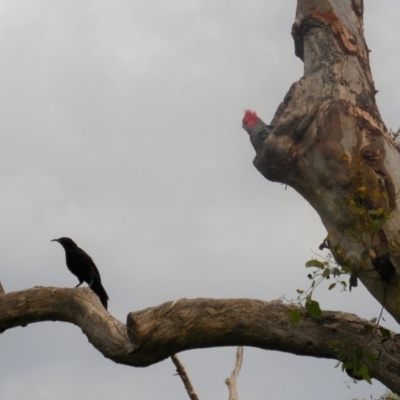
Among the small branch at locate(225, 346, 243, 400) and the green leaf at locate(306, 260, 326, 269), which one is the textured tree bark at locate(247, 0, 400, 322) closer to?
the green leaf at locate(306, 260, 326, 269)

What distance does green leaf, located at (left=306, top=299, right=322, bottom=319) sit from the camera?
4719 millimetres

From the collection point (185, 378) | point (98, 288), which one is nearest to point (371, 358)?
point (185, 378)

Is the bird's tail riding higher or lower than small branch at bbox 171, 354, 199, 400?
higher

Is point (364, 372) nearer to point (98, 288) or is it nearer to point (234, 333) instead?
point (234, 333)

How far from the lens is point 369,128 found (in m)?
5.66

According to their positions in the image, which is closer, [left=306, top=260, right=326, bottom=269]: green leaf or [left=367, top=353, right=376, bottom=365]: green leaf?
[left=367, top=353, right=376, bottom=365]: green leaf

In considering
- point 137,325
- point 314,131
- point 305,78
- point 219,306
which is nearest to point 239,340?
point 219,306

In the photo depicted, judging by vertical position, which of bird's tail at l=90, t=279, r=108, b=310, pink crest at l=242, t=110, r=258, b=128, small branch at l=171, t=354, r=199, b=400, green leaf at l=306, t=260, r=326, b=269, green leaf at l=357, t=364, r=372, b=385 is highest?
bird's tail at l=90, t=279, r=108, b=310

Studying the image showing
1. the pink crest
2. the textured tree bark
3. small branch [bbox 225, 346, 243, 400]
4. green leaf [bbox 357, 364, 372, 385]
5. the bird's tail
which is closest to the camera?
green leaf [bbox 357, 364, 372, 385]

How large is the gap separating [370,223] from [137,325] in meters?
1.44

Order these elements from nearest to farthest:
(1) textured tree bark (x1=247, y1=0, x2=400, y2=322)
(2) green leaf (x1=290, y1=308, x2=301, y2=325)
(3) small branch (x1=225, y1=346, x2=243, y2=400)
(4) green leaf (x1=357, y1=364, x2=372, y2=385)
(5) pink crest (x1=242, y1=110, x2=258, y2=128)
→ (4) green leaf (x1=357, y1=364, x2=372, y2=385), (2) green leaf (x1=290, y1=308, x2=301, y2=325), (1) textured tree bark (x1=247, y1=0, x2=400, y2=322), (5) pink crest (x1=242, y1=110, x2=258, y2=128), (3) small branch (x1=225, y1=346, x2=243, y2=400)

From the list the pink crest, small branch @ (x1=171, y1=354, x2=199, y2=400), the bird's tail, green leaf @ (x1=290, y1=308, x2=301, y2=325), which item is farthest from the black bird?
green leaf @ (x1=290, y1=308, x2=301, y2=325)

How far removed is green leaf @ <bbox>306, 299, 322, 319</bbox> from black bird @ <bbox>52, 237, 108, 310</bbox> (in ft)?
13.9

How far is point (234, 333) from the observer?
5.03m
